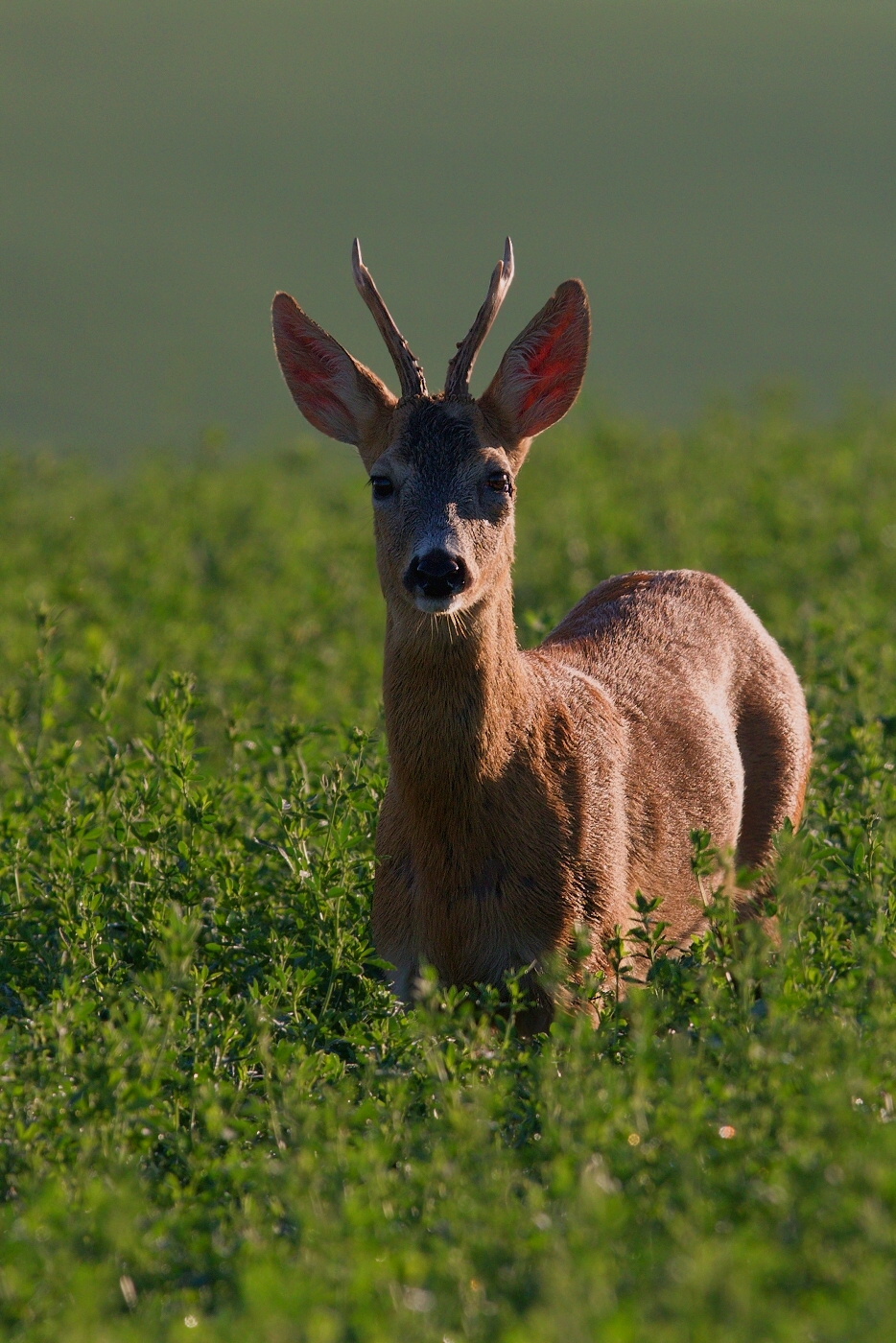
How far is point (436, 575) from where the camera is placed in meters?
4.77

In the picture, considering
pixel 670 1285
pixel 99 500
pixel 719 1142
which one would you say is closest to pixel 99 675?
pixel 719 1142

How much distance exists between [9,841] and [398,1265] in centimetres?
300

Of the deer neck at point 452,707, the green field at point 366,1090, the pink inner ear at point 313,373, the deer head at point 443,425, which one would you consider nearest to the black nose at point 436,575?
the deer head at point 443,425

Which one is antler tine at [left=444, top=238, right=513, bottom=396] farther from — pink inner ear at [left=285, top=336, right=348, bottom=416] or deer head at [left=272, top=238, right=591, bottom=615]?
pink inner ear at [left=285, top=336, right=348, bottom=416]

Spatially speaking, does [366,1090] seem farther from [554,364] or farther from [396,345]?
[554,364]

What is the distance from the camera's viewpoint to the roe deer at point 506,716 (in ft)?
16.0

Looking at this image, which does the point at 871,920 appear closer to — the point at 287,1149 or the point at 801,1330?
the point at 287,1149

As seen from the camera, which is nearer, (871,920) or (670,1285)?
(670,1285)

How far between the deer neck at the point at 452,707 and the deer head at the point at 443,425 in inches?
4.0

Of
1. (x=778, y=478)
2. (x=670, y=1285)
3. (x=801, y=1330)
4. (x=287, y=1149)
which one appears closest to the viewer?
(x=801, y=1330)

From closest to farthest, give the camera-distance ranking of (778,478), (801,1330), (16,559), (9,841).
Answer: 1. (801,1330)
2. (9,841)
3. (16,559)
4. (778,478)

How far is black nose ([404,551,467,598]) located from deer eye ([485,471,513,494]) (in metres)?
0.54

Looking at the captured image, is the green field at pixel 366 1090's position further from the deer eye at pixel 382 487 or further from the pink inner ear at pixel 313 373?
the pink inner ear at pixel 313 373

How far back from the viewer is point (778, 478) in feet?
44.8
